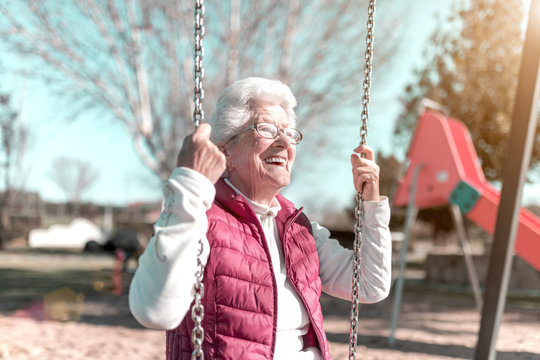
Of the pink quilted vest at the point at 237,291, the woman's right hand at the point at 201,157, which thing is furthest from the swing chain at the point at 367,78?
the woman's right hand at the point at 201,157

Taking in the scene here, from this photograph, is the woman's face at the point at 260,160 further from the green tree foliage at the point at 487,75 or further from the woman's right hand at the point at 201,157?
the green tree foliage at the point at 487,75

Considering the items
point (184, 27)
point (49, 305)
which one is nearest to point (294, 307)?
point (49, 305)

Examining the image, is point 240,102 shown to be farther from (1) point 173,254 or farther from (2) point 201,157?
(1) point 173,254

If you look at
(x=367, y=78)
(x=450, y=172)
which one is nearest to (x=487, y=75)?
(x=450, y=172)

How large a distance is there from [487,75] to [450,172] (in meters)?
Result: 9.79

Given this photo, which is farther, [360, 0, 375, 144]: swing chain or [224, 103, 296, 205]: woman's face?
[360, 0, 375, 144]: swing chain

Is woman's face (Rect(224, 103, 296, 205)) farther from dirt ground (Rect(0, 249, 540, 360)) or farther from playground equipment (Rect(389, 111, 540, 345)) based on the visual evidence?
playground equipment (Rect(389, 111, 540, 345))

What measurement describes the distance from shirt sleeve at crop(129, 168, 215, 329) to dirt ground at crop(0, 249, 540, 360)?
3642 mm

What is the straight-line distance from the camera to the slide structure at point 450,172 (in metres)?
5.19

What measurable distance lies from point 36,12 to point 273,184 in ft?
25.0

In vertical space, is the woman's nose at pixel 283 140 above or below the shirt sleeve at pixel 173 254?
above

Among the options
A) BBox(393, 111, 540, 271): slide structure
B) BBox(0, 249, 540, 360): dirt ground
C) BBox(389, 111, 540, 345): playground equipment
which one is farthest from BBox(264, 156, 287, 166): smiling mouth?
BBox(393, 111, 540, 271): slide structure

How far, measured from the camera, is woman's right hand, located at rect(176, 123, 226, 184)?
1.34 m

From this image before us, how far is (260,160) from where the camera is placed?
1694mm
